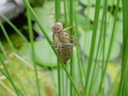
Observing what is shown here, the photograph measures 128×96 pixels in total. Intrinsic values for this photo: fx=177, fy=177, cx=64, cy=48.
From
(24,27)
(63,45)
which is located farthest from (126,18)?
(24,27)

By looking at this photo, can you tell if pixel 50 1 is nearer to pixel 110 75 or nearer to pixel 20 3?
pixel 20 3

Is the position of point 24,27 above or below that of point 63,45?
below

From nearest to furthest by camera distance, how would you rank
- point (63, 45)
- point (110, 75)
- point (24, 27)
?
point (63, 45), point (110, 75), point (24, 27)

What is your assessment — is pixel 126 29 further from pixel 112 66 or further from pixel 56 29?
pixel 112 66

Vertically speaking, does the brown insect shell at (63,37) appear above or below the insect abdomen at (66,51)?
above

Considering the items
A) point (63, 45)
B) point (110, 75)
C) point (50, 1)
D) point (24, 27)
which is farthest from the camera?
point (50, 1)

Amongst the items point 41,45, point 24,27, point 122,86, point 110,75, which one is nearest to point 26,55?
point 41,45

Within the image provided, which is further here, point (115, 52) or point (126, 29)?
point (115, 52)

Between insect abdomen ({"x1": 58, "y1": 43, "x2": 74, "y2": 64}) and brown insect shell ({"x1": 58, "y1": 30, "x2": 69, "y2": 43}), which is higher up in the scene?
Result: brown insect shell ({"x1": 58, "y1": 30, "x2": 69, "y2": 43})

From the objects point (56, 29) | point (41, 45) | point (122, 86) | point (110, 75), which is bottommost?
point (110, 75)
